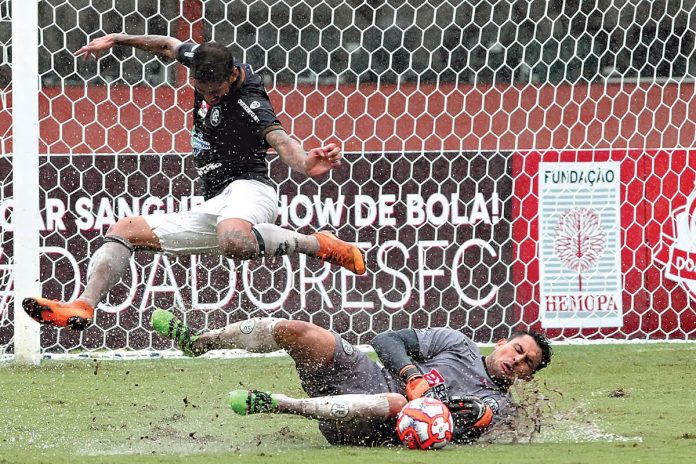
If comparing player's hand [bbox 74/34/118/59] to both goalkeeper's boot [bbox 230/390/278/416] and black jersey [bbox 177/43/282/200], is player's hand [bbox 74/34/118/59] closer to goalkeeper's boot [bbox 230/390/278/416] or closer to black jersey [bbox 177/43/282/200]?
black jersey [bbox 177/43/282/200]

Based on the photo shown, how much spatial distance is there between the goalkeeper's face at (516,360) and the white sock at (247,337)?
997 millimetres

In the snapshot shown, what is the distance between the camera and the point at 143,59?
11.6 m

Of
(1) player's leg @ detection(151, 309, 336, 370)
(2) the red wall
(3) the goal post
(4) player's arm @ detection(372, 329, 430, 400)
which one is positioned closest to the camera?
(4) player's arm @ detection(372, 329, 430, 400)

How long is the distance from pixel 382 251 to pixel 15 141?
2.61 meters

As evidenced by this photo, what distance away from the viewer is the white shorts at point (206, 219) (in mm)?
6266

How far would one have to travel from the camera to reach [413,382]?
17.5 ft

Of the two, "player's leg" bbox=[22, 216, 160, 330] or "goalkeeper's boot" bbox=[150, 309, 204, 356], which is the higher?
"player's leg" bbox=[22, 216, 160, 330]

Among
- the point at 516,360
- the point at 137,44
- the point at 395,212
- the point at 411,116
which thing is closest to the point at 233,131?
the point at 137,44

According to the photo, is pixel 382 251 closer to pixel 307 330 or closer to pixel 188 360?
pixel 188 360

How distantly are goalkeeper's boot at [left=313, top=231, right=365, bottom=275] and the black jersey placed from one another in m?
0.47

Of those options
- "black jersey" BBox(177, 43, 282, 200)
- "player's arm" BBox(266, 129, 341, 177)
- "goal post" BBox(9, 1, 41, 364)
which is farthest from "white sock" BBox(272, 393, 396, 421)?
"goal post" BBox(9, 1, 41, 364)

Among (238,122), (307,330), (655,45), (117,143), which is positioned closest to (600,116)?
(655,45)

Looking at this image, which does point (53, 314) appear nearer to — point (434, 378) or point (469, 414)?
point (434, 378)

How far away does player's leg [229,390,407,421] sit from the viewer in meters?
5.21
